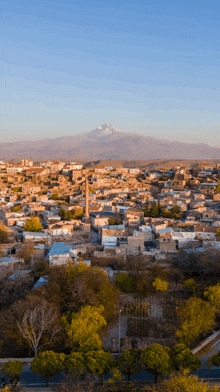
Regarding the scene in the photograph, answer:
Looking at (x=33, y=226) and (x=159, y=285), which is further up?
(x=33, y=226)

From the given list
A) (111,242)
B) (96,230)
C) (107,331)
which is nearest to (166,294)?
(107,331)

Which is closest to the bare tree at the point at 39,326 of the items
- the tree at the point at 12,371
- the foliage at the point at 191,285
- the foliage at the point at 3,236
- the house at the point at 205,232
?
the tree at the point at 12,371

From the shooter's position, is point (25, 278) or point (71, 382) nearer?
point (71, 382)

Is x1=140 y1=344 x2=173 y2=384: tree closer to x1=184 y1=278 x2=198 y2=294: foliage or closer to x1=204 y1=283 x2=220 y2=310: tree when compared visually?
x1=204 y1=283 x2=220 y2=310: tree

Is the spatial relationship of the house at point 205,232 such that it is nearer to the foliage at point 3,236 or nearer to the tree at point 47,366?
the foliage at point 3,236

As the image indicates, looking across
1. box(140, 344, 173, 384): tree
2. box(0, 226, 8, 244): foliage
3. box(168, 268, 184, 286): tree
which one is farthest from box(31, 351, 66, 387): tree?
box(0, 226, 8, 244): foliage

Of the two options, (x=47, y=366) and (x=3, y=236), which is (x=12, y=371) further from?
(x=3, y=236)

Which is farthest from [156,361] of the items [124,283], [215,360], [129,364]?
[124,283]

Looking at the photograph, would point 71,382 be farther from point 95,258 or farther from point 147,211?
point 147,211
